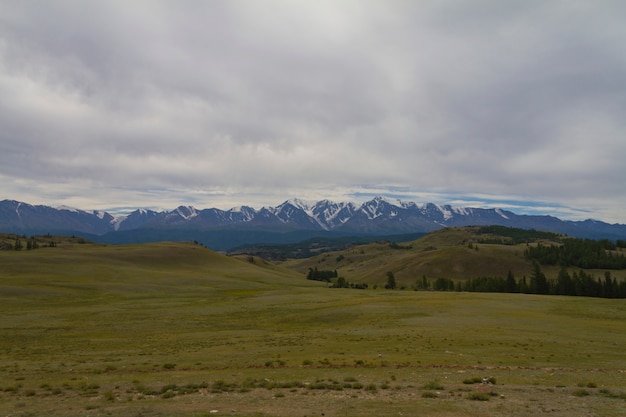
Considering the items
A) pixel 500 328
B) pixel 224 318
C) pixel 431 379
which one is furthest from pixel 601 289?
pixel 431 379

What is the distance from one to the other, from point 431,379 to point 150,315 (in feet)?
182

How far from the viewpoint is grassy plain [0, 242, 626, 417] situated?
64.4 feet

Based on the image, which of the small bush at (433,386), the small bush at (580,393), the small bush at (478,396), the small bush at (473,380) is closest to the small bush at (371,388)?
the small bush at (433,386)

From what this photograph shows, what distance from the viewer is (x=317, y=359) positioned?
A: 104ft

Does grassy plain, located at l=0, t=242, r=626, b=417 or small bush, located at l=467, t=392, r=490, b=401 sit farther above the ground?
small bush, located at l=467, t=392, r=490, b=401

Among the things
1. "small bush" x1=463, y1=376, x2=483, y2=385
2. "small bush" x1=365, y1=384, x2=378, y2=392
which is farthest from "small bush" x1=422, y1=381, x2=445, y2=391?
"small bush" x1=365, y1=384, x2=378, y2=392

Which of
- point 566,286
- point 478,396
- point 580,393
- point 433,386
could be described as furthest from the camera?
point 566,286

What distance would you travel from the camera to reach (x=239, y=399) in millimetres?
20641

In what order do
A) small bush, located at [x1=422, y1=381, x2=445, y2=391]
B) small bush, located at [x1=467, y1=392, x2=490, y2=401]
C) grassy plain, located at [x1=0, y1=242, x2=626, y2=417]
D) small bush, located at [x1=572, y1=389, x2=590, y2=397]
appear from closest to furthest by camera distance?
grassy plain, located at [x1=0, y1=242, x2=626, y2=417]
small bush, located at [x1=467, y1=392, x2=490, y2=401]
small bush, located at [x1=572, y1=389, x2=590, y2=397]
small bush, located at [x1=422, y1=381, x2=445, y2=391]

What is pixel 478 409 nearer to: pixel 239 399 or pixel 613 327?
pixel 239 399

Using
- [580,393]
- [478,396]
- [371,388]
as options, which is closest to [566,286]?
[580,393]

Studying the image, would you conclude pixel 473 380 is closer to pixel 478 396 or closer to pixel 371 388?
pixel 478 396

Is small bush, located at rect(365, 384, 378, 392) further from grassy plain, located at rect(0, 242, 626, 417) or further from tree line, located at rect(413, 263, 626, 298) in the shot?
tree line, located at rect(413, 263, 626, 298)

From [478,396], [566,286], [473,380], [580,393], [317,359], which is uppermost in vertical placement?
[478,396]
